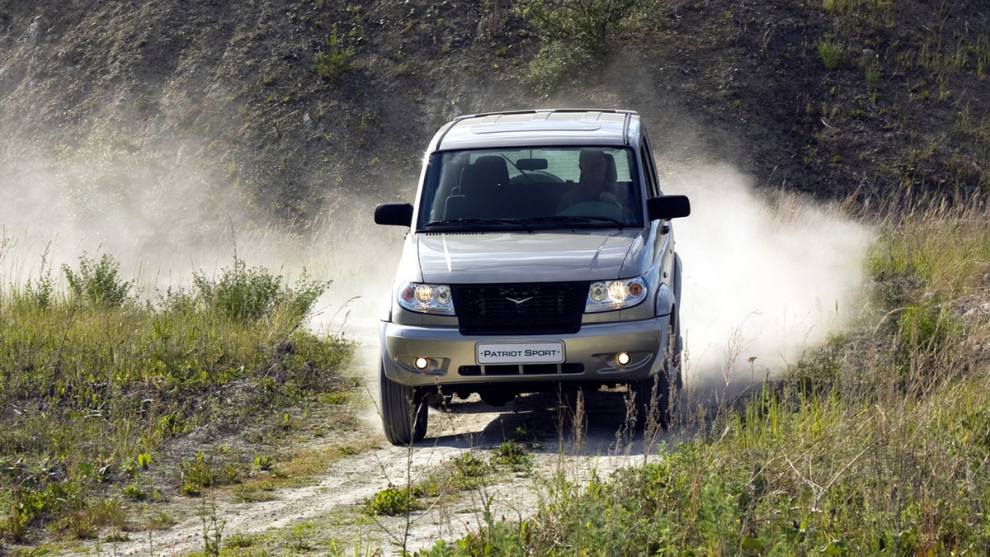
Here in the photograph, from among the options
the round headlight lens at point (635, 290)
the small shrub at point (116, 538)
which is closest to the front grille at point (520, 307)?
the round headlight lens at point (635, 290)

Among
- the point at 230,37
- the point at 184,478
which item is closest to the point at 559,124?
the point at 184,478

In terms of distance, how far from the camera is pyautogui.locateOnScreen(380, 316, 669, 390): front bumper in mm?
6574

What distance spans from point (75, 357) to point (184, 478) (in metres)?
2.81

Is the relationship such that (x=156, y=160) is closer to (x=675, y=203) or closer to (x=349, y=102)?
(x=349, y=102)

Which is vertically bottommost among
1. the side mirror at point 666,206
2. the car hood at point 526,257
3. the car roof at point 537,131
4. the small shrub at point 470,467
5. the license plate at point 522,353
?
the small shrub at point 470,467

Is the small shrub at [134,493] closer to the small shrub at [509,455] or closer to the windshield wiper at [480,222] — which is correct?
the small shrub at [509,455]

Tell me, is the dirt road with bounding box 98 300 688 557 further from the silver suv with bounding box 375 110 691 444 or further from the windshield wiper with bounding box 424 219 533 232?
the windshield wiper with bounding box 424 219 533 232

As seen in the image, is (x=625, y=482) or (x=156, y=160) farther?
(x=156, y=160)

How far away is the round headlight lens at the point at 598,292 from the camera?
21.8 ft

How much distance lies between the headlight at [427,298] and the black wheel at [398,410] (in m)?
0.46

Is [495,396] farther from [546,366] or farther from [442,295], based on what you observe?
[442,295]

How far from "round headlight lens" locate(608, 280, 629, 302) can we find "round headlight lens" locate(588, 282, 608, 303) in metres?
0.04

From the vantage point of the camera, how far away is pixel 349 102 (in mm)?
23516

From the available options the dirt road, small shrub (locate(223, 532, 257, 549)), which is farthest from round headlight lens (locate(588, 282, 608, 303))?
small shrub (locate(223, 532, 257, 549))
